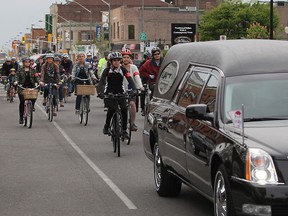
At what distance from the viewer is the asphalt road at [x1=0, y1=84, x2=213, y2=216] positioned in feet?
32.3

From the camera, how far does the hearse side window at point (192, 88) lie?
929 centimetres

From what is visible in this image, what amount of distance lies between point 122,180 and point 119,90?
4264 millimetres

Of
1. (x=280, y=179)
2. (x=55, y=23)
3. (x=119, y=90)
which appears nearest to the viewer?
(x=280, y=179)

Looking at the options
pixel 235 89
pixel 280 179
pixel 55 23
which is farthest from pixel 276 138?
pixel 55 23

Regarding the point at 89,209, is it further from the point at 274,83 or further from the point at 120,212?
the point at 274,83

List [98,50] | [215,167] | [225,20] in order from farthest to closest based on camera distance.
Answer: [98,50], [225,20], [215,167]

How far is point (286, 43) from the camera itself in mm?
9320

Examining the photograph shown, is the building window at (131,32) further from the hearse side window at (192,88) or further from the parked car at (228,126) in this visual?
the hearse side window at (192,88)

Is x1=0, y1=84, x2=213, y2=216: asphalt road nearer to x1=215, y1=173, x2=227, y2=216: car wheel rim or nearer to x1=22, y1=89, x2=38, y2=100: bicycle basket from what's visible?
x1=22, y1=89, x2=38, y2=100: bicycle basket

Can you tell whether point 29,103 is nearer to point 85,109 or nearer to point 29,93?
point 29,93

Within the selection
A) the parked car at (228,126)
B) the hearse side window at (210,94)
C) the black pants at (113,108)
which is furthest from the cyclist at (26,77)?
the hearse side window at (210,94)

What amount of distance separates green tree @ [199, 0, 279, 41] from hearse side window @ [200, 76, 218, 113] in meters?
72.4

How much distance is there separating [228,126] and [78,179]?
15.4 feet

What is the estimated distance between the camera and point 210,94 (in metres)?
8.83
